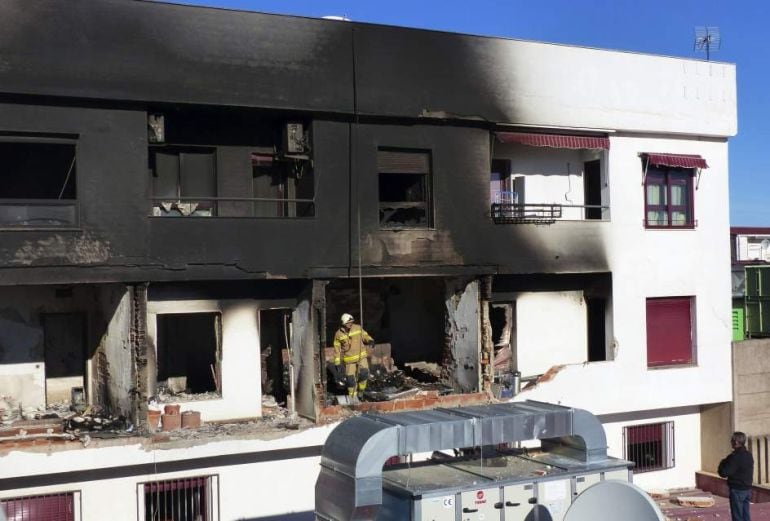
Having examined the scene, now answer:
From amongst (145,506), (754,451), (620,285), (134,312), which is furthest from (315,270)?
(754,451)

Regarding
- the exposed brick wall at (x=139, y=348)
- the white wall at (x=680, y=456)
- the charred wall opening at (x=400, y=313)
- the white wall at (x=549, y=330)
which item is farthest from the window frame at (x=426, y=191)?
the white wall at (x=680, y=456)

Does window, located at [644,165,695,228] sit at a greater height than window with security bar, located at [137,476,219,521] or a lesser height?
greater

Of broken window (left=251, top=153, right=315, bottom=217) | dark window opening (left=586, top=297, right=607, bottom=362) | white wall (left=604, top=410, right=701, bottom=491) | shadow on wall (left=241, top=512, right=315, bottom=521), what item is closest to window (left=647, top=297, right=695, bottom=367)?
dark window opening (left=586, top=297, right=607, bottom=362)

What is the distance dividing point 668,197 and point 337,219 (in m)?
8.22

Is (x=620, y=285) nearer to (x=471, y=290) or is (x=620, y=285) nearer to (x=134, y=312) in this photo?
(x=471, y=290)

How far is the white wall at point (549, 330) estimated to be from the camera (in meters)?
20.1

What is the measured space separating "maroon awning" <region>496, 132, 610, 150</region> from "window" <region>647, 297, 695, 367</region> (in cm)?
375

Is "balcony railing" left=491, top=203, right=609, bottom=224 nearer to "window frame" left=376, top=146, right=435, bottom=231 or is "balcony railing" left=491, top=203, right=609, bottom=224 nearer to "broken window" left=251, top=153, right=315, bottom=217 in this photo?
"window frame" left=376, top=146, right=435, bottom=231

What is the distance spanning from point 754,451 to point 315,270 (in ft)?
37.5

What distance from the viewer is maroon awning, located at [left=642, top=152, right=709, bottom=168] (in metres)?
19.8

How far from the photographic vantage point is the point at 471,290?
59.2 feet

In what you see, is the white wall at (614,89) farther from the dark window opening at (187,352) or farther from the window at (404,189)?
the dark window opening at (187,352)

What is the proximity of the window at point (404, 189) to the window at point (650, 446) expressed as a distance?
22.7 feet

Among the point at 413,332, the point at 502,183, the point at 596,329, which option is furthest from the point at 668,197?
the point at 413,332
